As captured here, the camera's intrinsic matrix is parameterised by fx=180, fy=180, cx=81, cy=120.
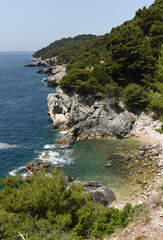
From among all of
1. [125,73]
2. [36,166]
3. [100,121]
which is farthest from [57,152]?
[125,73]

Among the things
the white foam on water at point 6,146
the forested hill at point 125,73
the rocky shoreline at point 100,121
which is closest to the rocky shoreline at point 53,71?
the rocky shoreline at point 100,121

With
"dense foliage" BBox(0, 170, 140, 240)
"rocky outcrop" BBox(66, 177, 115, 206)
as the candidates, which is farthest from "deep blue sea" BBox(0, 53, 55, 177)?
"dense foliage" BBox(0, 170, 140, 240)

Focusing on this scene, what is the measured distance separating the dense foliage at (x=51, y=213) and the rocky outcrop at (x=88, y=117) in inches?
938

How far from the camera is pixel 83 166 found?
31422 millimetres

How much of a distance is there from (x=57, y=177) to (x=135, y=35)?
46.6m

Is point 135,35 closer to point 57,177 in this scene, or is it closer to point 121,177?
point 121,177

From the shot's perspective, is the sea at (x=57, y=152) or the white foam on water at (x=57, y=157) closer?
the sea at (x=57, y=152)

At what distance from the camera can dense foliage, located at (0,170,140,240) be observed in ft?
39.3

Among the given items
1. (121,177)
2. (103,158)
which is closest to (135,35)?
(103,158)

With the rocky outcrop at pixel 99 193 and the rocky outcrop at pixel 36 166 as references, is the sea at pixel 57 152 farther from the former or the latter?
the rocky outcrop at pixel 99 193

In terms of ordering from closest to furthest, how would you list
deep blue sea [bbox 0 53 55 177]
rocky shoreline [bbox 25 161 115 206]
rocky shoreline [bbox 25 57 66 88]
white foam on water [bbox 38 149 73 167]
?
rocky shoreline [bbox 25 161 115 206] → white foam on water [bbox 38 149 73 167] → deep blue sea [bbox 0 53 55 177] → rocky shoreline [bbox 25 57 66 88]

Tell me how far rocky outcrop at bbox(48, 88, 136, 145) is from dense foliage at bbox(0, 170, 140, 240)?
23.8 meters

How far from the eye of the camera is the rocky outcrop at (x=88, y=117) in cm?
4047

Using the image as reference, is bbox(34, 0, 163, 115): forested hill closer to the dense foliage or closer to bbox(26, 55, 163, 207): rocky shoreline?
bbox(26, 55, 163, 207): rocky shoreline
